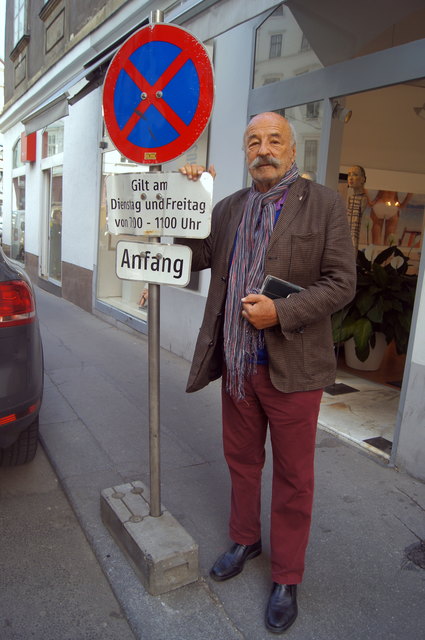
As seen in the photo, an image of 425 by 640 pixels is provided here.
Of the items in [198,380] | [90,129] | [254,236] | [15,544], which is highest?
[90,129]

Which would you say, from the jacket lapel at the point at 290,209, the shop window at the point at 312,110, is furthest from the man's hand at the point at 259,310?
the shop window at the point at 312,110

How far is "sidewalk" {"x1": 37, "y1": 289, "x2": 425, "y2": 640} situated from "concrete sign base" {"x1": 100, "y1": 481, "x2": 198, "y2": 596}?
6cm

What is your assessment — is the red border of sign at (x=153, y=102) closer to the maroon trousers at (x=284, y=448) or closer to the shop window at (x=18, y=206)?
the maroon trousers at (x=284, y=448)

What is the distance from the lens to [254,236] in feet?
7.04

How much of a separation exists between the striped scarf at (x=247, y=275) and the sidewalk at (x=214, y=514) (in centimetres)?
92

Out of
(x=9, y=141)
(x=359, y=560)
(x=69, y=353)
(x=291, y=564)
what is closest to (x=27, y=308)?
(x=291, y=564)

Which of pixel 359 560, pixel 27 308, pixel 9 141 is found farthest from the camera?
pixel 9 141

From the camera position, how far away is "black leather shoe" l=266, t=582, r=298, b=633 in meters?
2.12

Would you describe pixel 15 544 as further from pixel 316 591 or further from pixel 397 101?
pixel 397 101

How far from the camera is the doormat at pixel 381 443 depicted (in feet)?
12.3

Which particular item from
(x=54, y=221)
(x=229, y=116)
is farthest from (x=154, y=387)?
(x=54, y=221)

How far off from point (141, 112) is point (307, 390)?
1343 millimetres

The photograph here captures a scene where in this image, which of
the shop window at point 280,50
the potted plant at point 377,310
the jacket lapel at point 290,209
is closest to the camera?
the jacket lapel at point 290,209

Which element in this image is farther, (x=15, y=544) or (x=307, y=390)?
(x=15, y=544)
